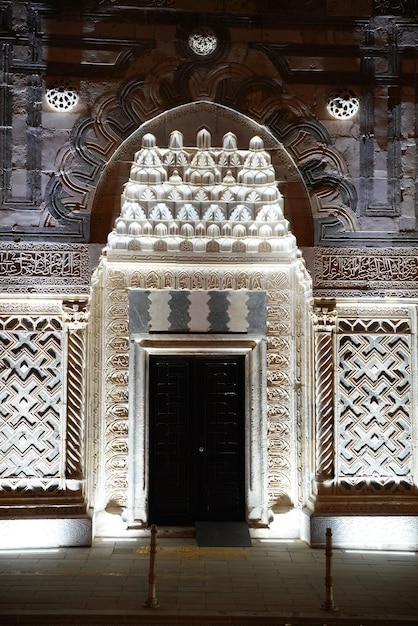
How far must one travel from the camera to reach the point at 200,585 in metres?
6.79

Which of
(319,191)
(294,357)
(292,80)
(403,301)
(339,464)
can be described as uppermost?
(292,80)

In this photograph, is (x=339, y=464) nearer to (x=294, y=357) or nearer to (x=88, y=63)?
(x=294, y=357)

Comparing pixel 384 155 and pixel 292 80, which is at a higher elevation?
pixel 292 80

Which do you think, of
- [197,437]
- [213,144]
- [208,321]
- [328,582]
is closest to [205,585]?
[328,582]

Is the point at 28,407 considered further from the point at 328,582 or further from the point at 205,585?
the point at 328,582

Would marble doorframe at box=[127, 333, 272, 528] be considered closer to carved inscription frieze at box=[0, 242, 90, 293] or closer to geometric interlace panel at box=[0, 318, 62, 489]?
geometric interlace panel at box=[0, 318, 62, 489]

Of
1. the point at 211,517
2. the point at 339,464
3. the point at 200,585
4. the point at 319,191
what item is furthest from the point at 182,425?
the point at 319,191

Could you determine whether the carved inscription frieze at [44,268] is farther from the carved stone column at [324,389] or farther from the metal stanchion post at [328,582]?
the metal stanchion post at [328,582]

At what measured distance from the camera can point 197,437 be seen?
9.09 meters

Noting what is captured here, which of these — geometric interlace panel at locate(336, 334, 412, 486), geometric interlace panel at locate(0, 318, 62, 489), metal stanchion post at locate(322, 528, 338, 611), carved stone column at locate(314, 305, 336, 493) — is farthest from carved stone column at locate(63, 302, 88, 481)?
metal stanchion post at locate(322, 528, 338, 611)

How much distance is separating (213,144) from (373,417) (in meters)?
3.59

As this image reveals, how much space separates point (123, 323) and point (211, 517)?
263 centimetres

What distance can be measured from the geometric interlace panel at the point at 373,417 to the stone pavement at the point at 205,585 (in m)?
0.92

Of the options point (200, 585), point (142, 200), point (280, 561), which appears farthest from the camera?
point (142, 200)
